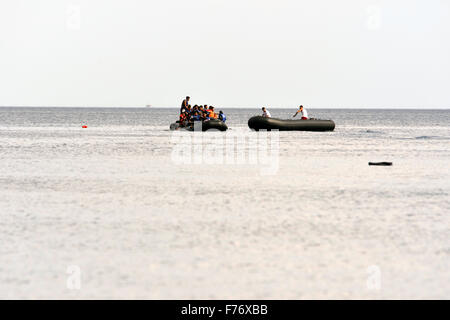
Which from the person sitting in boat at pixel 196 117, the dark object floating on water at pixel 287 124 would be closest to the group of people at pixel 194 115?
the person sitting in boat at pixel 196 117

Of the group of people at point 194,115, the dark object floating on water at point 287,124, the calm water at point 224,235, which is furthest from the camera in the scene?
the group of people at point 194,115

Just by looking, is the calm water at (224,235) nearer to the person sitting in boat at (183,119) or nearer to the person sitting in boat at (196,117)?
the person sitting in boat at (196,117)

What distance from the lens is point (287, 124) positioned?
183 feet

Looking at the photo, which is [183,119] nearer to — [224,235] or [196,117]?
[196,117]

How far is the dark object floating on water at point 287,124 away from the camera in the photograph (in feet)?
177

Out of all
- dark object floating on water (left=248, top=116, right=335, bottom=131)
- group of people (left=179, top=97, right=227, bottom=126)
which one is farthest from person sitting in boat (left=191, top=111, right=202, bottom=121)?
dark object floating on water (left=248, top=116, right=335, bottom=131)

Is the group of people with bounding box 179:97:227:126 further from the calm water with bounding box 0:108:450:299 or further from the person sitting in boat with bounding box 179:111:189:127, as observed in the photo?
the calm water with bounding box 0:108:450:299

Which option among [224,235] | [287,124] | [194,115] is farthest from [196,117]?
[224,235]

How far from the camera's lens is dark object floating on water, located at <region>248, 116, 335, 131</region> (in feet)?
177

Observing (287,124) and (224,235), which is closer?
(224,235)
